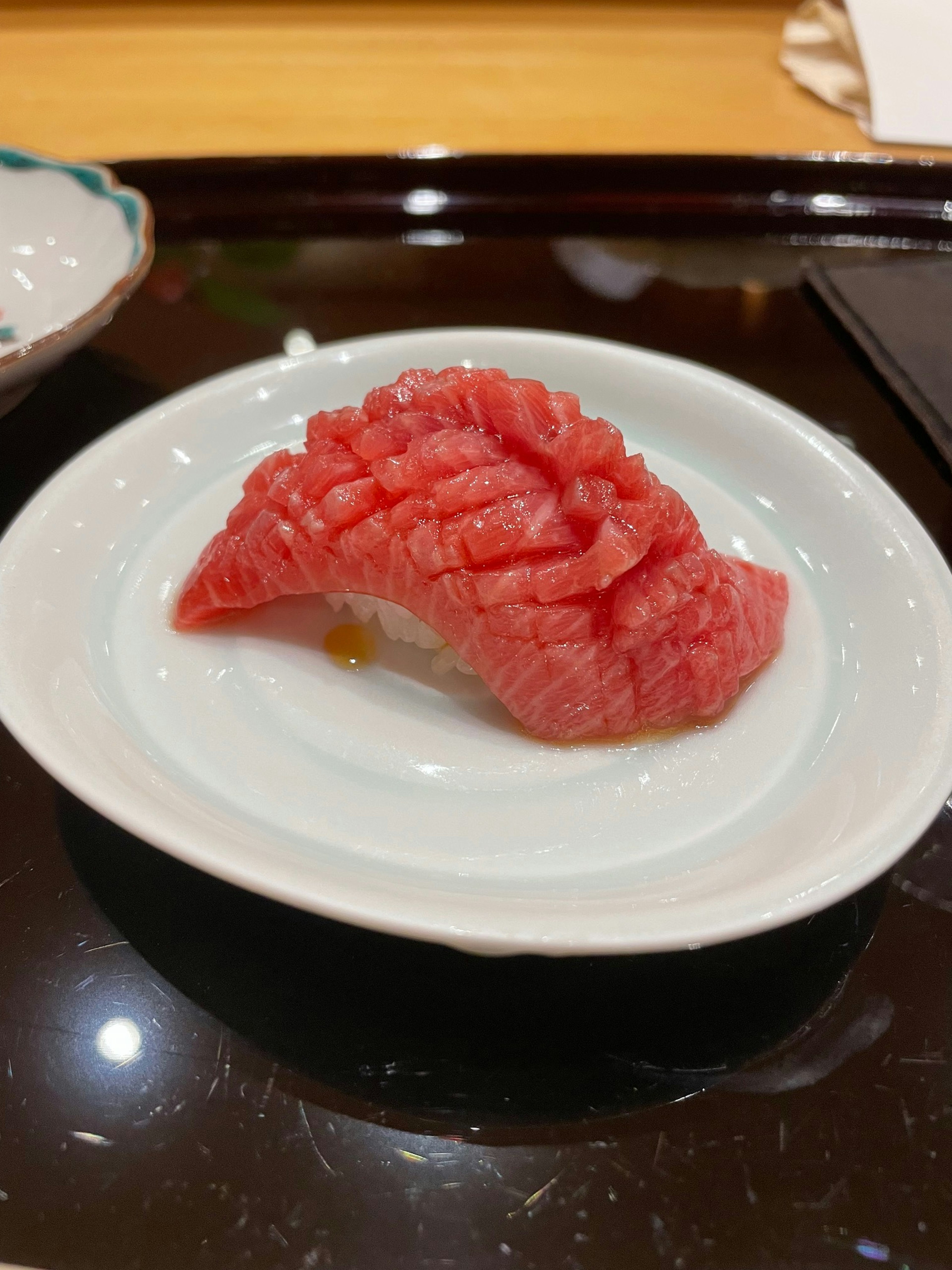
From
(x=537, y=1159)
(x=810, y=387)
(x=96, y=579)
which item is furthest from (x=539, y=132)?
(x=537, y=1159)

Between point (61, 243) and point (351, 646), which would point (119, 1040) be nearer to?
point (351, 646)

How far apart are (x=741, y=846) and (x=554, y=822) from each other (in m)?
0.30

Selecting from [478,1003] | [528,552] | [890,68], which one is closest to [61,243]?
[528,552]

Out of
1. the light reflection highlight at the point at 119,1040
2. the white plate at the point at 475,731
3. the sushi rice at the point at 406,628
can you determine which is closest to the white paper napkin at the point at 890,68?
the white plate at the point at 475,731

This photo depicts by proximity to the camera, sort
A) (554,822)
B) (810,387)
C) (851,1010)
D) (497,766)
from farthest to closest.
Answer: (810,387) < (497,766) < (554,822) < (851,1010)

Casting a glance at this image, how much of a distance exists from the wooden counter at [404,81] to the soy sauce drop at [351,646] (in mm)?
2306


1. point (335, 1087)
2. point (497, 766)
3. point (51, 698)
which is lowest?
point (335, 1087)

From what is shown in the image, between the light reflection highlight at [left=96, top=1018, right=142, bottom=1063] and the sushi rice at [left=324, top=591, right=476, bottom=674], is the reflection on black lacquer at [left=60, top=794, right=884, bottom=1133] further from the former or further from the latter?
the sushi rice at [left=324, top=591, right=476, bottom=674]

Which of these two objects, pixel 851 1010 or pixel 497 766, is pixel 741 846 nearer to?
pixel 851 1010

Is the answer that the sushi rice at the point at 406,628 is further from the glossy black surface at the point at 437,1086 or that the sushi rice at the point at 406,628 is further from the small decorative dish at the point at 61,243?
the small decorative dish at the point at 61,243

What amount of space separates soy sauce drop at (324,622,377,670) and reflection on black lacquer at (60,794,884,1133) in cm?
52

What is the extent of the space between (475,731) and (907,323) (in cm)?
200

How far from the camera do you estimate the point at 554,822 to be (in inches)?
58.6

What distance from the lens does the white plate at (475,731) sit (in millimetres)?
1244
